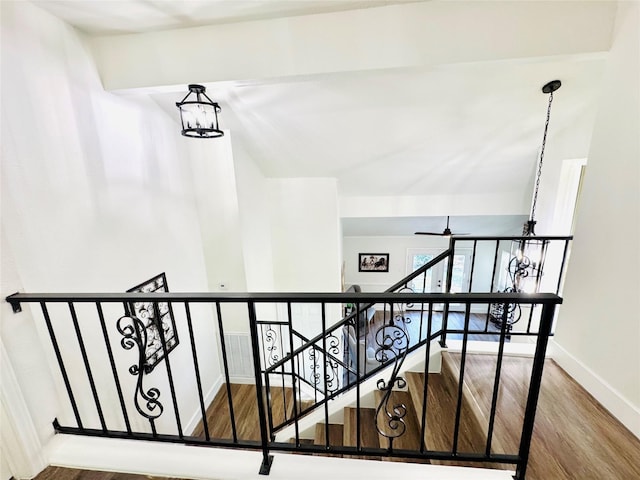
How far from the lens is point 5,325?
1286 millimetres

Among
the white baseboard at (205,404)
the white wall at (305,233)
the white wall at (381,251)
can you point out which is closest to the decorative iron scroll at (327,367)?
the white wall at (305,233)

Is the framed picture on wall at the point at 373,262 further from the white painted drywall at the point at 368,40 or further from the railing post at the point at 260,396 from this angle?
the railing post at the point at 260,396

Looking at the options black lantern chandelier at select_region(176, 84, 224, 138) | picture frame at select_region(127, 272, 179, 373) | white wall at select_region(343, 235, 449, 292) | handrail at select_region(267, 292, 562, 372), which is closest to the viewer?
handrail at select_region(267, 292, 562, 372)

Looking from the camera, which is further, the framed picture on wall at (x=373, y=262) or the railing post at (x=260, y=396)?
the framed picture on wall at (x=373, y=262)

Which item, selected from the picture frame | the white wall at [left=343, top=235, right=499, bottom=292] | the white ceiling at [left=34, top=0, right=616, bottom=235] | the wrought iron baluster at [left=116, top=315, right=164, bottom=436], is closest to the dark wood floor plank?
the wrought iron baluster at [left=116, top=315, right=164, bottom=436]

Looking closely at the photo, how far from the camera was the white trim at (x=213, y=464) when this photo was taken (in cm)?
123

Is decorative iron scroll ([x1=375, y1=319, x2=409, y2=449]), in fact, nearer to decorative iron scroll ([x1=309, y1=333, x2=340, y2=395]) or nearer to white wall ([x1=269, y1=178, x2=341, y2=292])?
decorative iron scroll ([x1=309, y1=333, x2=340, y2=395])

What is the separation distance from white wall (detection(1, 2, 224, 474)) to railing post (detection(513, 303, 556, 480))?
2.26 metres

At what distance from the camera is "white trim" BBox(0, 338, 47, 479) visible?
1276 millimetres

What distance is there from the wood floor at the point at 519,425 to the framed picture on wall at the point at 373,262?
6.01 m

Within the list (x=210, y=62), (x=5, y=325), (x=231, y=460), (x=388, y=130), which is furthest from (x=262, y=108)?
(x=231, y=460)

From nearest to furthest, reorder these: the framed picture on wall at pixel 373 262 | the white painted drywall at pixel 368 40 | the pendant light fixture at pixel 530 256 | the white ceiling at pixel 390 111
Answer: the white painted drywall at pixel 368 40
the white ceiling at pixel 390 111
the pendant light fixture at pixel 530 256
the framed picture on wall at pixel 373 262

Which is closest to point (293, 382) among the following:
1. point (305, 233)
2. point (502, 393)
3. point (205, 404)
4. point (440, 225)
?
point (502, 393)

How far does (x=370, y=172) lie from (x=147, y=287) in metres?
3.18
